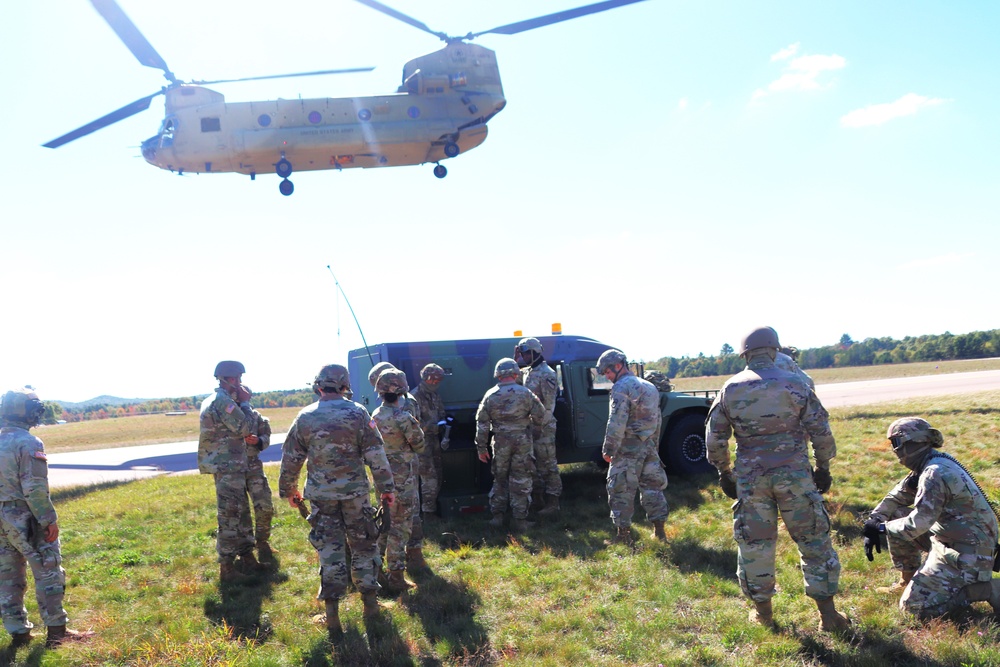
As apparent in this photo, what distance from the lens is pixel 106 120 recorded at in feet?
57.8

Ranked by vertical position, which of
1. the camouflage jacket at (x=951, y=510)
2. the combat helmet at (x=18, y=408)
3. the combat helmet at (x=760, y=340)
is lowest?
the camouflage jacket at (x=951, y=510)

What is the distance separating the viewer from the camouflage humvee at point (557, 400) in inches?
342

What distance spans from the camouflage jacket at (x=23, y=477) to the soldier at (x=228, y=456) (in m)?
1.38

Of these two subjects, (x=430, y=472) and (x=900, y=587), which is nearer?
(x=900, y=587)

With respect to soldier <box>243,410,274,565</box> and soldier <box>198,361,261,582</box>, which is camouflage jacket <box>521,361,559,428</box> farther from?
soldier <box>198,361,261,582</box>

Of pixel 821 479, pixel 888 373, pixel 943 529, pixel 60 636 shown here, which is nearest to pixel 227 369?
pixel 60 636

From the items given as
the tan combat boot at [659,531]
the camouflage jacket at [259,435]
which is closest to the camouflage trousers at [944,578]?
the tan combat boot at [659,531]

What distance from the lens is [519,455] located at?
773 cm

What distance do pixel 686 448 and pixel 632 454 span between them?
3.24 metres

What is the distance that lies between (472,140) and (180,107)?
7.45 metres

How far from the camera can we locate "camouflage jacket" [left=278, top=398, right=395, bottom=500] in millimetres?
4871

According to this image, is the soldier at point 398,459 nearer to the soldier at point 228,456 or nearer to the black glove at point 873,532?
the soldier at point 228,456

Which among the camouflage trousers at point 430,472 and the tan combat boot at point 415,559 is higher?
the camouflage trousers at point 430,472

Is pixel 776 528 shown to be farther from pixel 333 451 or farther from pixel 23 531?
pixel 23 531
